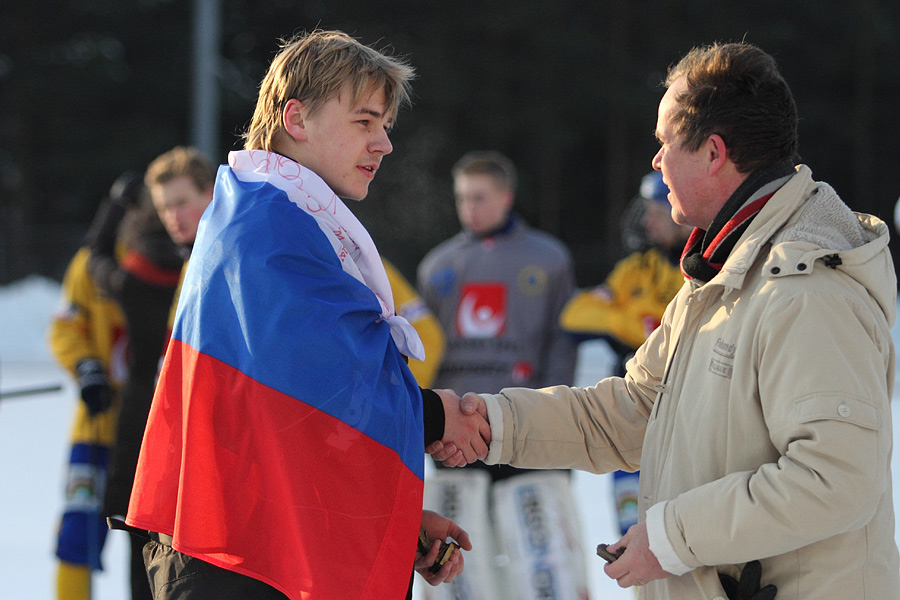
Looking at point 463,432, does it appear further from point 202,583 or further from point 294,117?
point 294,117

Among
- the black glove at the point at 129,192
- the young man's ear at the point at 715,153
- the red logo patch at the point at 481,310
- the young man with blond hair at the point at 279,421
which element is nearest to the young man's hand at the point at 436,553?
the young man with blond hair at the point at 279,421

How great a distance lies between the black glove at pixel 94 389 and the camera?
3.99 m

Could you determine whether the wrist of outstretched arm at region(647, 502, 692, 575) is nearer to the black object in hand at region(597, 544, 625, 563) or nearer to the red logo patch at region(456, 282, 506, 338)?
the black object in hand at region(597, 544, 625, 563)

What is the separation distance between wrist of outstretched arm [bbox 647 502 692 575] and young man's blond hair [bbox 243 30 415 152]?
3.30ft

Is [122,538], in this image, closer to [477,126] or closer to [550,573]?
[550,573]

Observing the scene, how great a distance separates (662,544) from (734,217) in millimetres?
605

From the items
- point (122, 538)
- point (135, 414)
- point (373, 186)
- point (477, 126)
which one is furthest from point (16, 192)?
point (135, 414)

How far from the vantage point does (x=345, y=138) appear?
2.13 m

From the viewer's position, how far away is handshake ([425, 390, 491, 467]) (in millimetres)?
2285

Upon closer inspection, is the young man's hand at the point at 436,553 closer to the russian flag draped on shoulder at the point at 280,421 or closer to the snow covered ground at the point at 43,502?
the russian flag draped on shoulder at the point at 280,421

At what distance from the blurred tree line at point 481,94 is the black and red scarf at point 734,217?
2040 cm

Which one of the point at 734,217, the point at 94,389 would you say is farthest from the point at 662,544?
the point at 94,389

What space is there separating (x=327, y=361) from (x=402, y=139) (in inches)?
870

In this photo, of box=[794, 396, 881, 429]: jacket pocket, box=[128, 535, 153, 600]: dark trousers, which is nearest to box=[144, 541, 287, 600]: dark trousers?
box=[794, 396, 881, 429]: jacket pocket
